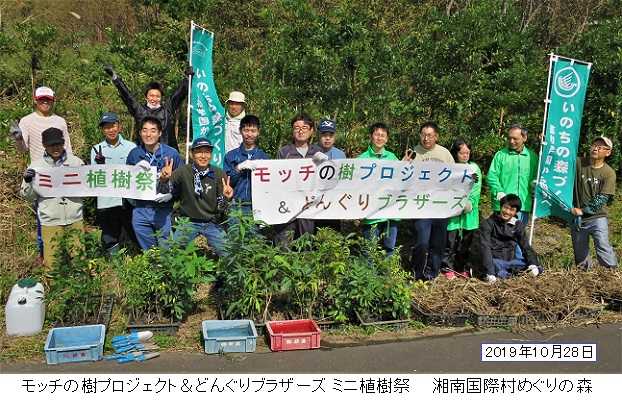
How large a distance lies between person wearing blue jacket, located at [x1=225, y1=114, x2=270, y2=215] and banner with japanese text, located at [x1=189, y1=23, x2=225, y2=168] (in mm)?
1300

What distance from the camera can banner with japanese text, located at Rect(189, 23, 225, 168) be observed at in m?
7.31

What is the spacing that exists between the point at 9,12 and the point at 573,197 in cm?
1478

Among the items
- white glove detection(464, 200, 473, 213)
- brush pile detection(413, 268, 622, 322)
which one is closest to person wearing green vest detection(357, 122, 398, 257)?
brush pile detection(413, 268, 622, 322)

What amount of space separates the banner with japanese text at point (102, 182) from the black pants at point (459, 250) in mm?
3317

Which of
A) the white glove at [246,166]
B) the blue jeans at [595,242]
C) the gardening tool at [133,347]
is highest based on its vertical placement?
the white glove at [246,166]

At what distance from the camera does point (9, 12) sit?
15414 millimetres

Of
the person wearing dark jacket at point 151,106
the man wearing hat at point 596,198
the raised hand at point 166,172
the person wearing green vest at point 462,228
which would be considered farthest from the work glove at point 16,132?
the man wearing hat at point 596,198

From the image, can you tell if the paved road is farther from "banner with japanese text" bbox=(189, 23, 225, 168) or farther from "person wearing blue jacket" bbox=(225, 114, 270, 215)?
"banner with japanese text" bbox=(189, 23, 225, 168)

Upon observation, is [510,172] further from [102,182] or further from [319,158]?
[102,182]

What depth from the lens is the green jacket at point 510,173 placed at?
21.4 feet

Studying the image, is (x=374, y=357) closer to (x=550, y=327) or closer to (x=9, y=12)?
(x=550, y=327)

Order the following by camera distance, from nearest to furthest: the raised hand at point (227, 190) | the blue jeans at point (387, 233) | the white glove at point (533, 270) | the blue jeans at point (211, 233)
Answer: the blue jeans at point (211, 233), the raised hand at point (227, 190), the white glove at point (533, 270), the blue jeans at point (387, 233)

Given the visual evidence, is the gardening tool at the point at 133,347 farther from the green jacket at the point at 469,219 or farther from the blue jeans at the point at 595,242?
the blue jeans at the point at 595,242

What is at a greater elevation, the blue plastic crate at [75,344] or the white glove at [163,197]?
the white glove at [163,197]
